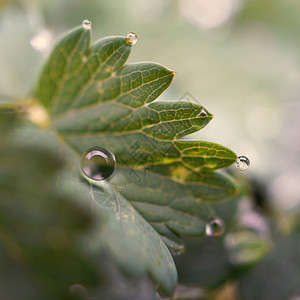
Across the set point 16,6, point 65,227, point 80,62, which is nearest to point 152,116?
point 80,62

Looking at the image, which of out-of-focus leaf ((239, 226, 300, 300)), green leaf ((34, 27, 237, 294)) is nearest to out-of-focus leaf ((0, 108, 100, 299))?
green leaf ((34, 27, 237, 294))

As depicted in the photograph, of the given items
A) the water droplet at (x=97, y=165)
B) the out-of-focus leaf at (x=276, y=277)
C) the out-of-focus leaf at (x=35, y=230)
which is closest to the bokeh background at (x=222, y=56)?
the out-of-focus leaf at (x=276, y=277)

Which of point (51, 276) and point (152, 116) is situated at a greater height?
point (152, 116)

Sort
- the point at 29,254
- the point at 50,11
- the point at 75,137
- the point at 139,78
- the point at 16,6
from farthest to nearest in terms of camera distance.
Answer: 1. the point at 50,11
2. the point at 16,6
3. the point at 29,254
4. the point at 75,137
5. the point at 139,78

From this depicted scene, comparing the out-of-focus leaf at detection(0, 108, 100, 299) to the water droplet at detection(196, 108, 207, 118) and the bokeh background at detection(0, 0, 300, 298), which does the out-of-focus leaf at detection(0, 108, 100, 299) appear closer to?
the bokeh background at detection(0, 0, 300, 298)

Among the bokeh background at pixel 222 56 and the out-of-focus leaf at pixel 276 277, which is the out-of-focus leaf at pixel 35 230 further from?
the out-of-focus leaf at pixel 276 277

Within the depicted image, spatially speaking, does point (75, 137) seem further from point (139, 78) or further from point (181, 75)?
point (181, 75)

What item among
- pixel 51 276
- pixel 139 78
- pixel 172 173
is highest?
pixel 139 78
